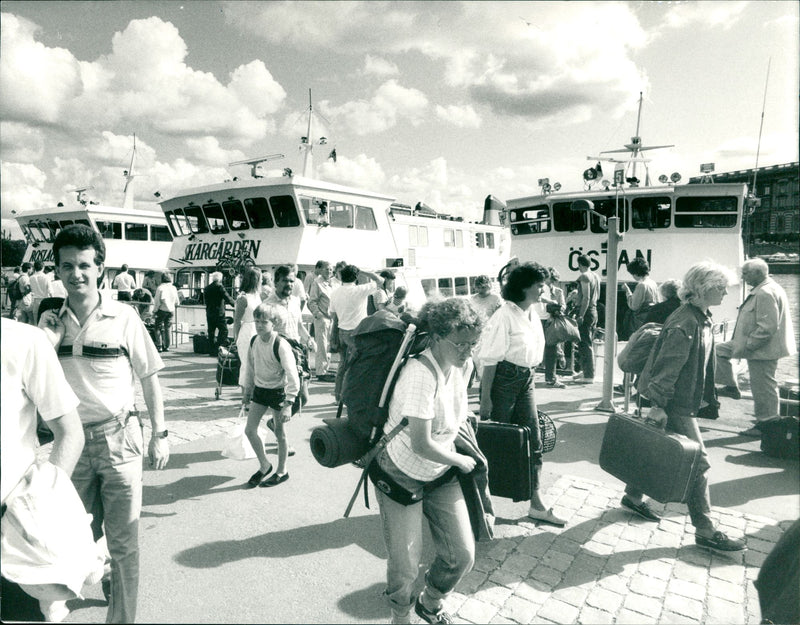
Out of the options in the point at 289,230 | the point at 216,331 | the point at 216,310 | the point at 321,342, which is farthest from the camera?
the point at 289,230

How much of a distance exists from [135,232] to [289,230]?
11676 mm

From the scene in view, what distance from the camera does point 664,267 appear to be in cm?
1355

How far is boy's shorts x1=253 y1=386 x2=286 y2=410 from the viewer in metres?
4.64

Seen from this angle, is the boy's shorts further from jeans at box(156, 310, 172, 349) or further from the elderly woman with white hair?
jeans at box(156, 310, 172, 349)

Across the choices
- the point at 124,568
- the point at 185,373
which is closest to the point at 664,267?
the point at 185,373

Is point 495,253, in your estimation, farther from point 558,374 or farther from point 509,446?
point 509,446

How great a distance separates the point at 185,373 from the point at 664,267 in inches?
457

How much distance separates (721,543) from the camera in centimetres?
359

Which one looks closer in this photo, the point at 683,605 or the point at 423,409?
the point at 423,409

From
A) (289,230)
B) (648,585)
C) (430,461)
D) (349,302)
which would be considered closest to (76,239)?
(430,461)

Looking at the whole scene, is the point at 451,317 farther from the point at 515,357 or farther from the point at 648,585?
the point at 648,585

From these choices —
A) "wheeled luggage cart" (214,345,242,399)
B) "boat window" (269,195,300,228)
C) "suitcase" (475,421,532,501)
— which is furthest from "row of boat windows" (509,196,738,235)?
"suitcase" (475,421,532,501)

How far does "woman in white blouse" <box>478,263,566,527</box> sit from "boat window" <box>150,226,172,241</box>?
2247 cm

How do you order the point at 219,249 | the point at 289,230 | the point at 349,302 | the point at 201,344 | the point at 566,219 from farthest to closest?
the point at 219,249 → the point at 566,219 → the point at 289,230 → the point at 201,344 → the point at 349,302
